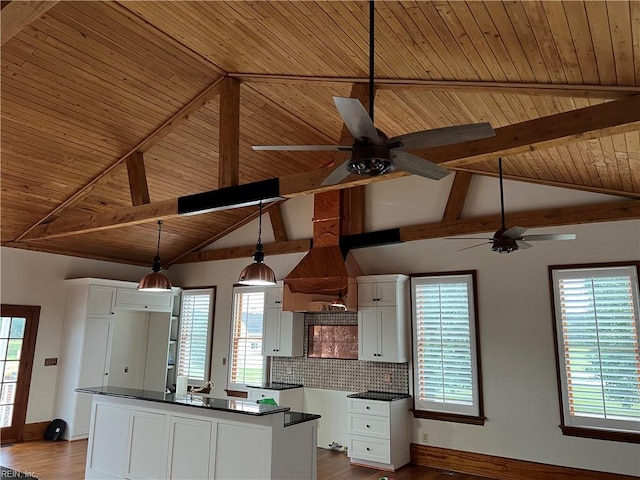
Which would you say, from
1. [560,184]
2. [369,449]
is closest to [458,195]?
[560,184]

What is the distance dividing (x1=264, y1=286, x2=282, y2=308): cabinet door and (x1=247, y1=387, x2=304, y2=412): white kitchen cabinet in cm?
134

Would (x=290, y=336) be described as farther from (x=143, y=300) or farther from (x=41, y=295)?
(x=41, y=295)

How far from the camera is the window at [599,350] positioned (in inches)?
202

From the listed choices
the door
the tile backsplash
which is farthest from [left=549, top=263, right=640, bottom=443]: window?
the door

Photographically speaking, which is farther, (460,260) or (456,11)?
(460,260)

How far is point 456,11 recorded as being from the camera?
270 cm

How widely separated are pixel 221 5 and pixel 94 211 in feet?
15.1

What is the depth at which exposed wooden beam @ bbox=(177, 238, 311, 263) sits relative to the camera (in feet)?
26.0

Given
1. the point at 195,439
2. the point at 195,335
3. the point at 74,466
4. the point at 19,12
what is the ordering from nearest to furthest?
the point at 19,12 < the point at 195,439 < the point at 74,466 < the point at 195,335

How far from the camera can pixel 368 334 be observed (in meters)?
6.59

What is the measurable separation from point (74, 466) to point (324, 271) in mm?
4097

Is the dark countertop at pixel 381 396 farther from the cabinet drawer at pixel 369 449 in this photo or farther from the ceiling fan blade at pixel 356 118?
the ceiling fan blade at pixel 356 118

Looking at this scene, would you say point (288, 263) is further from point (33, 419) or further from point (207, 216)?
point (33, 419)

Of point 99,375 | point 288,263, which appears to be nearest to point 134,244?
point 99,375
